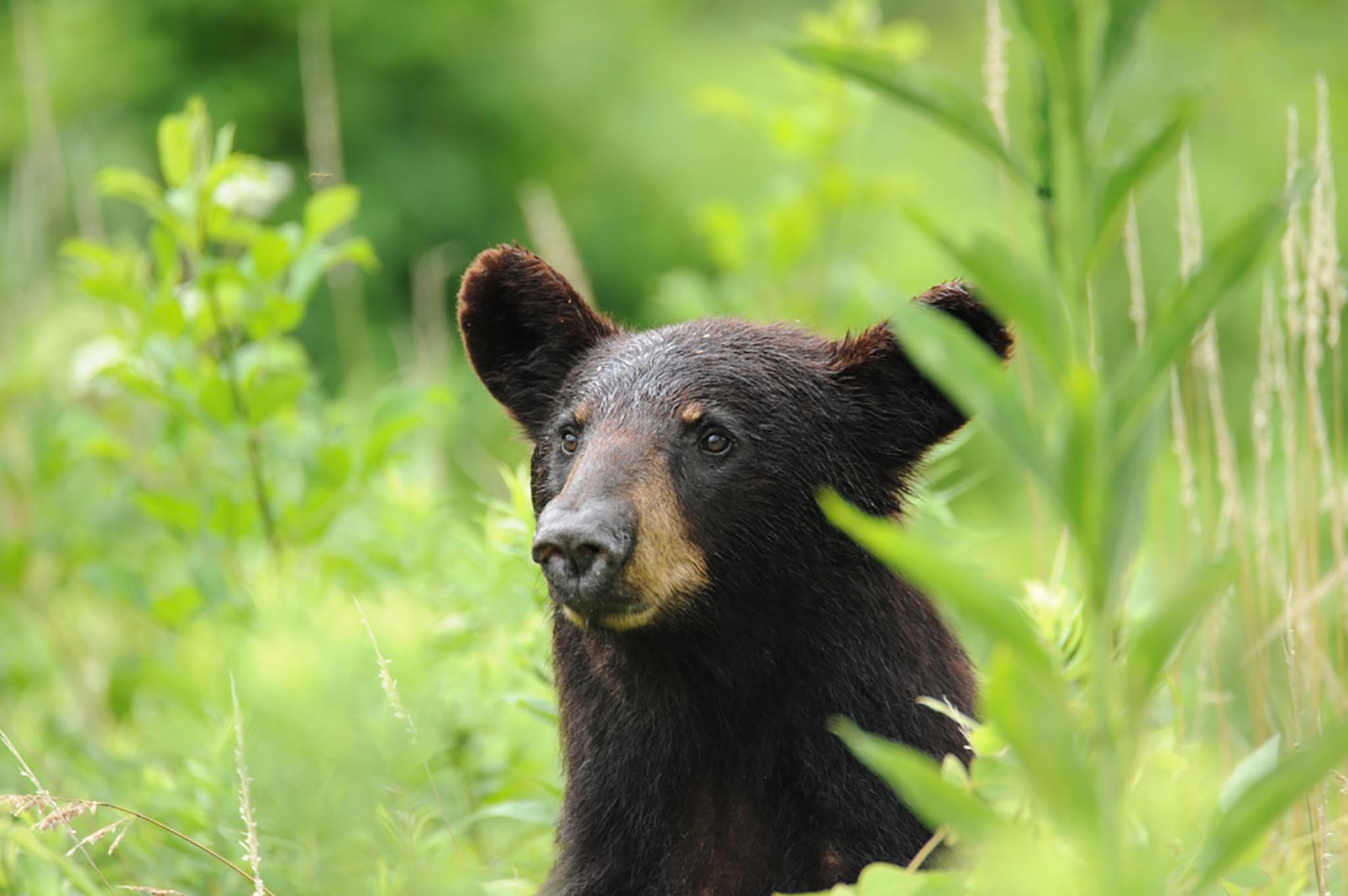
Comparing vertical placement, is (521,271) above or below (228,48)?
above

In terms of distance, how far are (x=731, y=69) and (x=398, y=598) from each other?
13.0 m

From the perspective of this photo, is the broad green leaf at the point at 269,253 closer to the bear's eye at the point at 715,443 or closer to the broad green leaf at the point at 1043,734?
the bear's eye at the point at 715,443

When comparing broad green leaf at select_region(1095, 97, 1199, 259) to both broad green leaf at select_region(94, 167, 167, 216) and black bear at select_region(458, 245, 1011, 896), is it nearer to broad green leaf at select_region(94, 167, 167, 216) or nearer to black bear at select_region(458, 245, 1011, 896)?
black bear at select_region(458, 245, 1011, 896)

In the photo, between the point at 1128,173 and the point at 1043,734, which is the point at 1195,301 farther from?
the point at 1043,734

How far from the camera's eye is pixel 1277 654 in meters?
4.96

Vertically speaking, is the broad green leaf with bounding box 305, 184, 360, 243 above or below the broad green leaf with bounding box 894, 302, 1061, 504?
below

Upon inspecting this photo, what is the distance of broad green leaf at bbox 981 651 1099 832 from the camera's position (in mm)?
1529

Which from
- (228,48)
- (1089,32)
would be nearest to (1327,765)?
(1089,32)

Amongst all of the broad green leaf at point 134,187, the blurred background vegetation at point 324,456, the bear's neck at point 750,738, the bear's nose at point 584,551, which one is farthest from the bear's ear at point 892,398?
the broad green leaf at point 134,187

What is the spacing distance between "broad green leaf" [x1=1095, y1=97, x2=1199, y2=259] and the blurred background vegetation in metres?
0.05

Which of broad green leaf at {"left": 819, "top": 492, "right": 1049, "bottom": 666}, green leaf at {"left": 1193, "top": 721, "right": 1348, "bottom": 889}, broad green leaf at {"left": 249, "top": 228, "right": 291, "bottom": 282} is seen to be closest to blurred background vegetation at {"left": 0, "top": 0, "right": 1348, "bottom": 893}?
broad green leaf at {"left": 249, "top": 228, "right": 291, "bottom": 282}

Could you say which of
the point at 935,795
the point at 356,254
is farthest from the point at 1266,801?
the point at 356,254

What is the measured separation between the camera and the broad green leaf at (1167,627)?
4.96 ft

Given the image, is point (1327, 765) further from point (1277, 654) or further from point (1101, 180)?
point (1277, 654)
